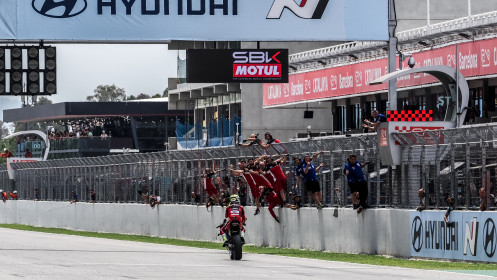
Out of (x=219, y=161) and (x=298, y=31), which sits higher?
(x=298, y=31)

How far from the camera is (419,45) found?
43.9m

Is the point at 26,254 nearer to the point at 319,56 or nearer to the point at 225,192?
the point at 225,192

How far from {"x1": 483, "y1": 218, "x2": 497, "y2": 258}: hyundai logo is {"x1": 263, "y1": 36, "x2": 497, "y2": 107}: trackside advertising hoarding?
12.9 metres

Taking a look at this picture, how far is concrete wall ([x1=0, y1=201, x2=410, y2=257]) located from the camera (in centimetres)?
2803

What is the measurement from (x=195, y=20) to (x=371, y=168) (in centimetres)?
667

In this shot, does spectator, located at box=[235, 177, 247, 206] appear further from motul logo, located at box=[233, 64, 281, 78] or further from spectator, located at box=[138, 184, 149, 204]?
spectator, located at box=[138, 184, 149, 204]

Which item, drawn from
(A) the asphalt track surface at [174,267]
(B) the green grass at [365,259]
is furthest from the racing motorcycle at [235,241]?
(B) the green grass at [365,259]

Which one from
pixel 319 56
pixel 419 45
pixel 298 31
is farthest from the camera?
pixel 319 56

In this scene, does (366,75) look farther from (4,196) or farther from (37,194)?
(4,196)

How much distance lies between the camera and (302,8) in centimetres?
3306

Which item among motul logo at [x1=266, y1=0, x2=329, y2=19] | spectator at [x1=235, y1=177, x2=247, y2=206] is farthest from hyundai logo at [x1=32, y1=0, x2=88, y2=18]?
spectator at [x1=235, y1=177, x2=247, y2=206]

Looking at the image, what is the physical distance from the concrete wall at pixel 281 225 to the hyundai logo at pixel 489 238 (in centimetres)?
342

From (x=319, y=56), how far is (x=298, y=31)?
712 inches

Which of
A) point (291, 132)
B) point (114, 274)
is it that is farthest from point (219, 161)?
point (291, 132)
